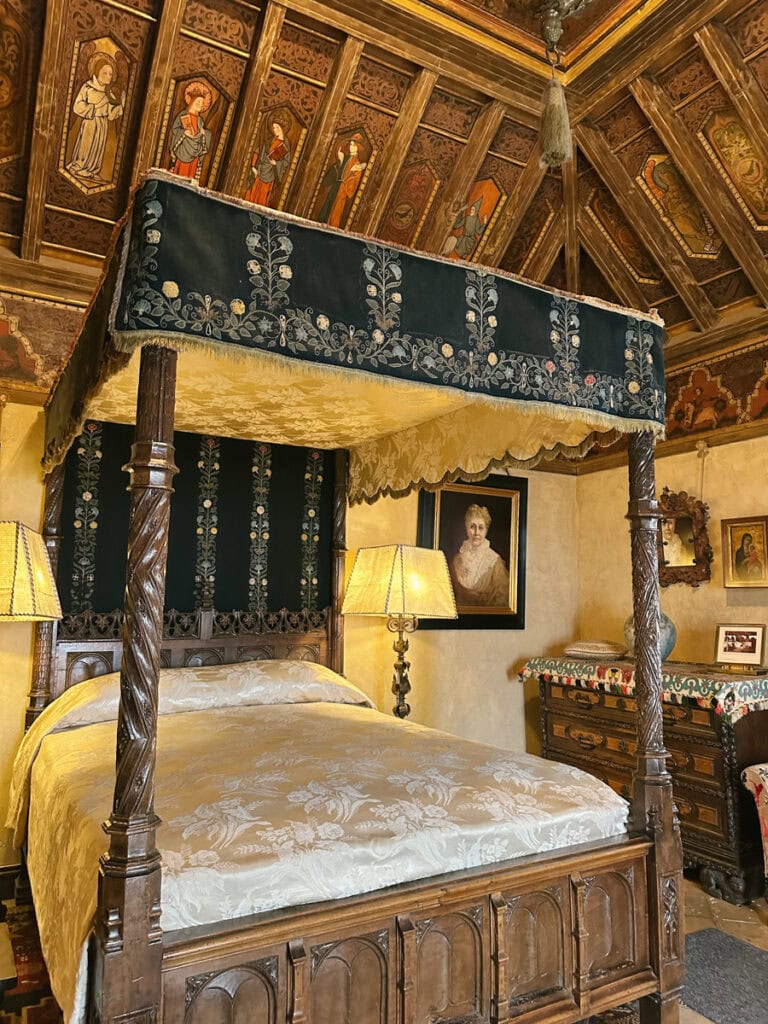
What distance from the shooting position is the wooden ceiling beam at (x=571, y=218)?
14.9 ft

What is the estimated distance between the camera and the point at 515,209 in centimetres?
465

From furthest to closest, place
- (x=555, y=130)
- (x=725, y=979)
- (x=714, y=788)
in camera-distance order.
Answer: (x=714, y=788) → (x=555, y=130) → (x=725, y=979)

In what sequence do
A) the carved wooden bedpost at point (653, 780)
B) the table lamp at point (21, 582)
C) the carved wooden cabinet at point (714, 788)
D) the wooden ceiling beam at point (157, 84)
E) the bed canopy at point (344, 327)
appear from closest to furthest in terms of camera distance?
the bed canopy at point (344, 327)
the carved wooden bedpost at point (653, 780)
the table lamp at point (21, 582)
the wooden ceiling beam at point (157, 84)
the carved wooden cabinet at point (714, 788)

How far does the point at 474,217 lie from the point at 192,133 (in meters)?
1.81

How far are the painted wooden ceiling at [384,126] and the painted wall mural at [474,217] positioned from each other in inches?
0.7

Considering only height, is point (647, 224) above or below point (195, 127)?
below

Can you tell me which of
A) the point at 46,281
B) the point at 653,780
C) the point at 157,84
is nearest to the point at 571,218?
the point at 157,84

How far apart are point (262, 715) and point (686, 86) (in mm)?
3976

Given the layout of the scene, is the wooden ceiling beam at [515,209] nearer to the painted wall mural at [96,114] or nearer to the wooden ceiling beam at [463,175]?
the wooden ceiling beam at [463,175]

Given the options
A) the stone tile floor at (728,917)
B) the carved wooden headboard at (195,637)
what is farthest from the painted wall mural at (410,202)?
the stone tile floor at (728,917)

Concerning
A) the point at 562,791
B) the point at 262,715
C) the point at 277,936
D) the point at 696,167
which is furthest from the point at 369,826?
the point at 696,167

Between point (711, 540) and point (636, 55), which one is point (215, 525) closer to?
point (711, 540)

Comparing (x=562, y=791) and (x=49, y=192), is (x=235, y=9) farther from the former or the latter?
(x=562, y=791)

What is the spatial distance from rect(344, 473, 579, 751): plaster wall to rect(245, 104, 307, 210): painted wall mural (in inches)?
77.3
